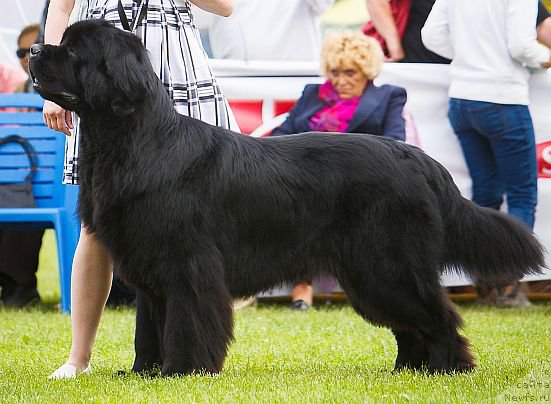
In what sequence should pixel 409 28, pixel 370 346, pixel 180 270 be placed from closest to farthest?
pixel 180 270 < pixel 370 346 < pixel 409 28

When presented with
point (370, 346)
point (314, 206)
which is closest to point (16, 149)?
point (370, 346)

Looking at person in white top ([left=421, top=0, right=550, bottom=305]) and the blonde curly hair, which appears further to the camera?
the blonde curly hair

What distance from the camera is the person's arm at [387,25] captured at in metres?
7.19

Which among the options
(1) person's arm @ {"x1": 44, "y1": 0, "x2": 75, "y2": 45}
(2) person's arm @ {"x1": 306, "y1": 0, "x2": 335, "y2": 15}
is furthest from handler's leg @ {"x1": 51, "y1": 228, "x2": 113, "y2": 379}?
(2) person's arm @ {"x1": 306, "y1": 0, "x2": 335, "y2": 15}

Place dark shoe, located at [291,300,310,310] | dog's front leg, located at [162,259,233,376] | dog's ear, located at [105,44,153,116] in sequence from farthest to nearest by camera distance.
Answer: dark shoe, located at [291,300,310,310] < dog's front leg, located at [162,259,233,376] < dog's ear, located at [105,44,153,116]

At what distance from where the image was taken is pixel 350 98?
257 inches

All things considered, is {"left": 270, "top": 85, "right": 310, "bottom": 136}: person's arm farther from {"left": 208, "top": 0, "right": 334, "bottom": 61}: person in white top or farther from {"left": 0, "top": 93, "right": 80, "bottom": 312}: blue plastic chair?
{"left": 0, "top": 93, "right": 80, "bottom": 312}: blue plastic chair

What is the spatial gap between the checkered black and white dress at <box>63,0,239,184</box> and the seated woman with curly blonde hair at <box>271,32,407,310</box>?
7.46 ft

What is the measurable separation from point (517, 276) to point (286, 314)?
2612mm

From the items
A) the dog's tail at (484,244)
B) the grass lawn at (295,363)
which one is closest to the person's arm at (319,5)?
the grass lawn at (295,363)

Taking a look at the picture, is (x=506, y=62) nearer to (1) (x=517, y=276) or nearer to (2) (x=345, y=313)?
(2) (x=345, y=313)

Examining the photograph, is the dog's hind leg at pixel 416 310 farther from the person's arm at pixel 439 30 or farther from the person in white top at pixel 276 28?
the person in white top at pixel 276 28

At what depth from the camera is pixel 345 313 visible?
652 cm

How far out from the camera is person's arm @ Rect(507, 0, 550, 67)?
6.31m
